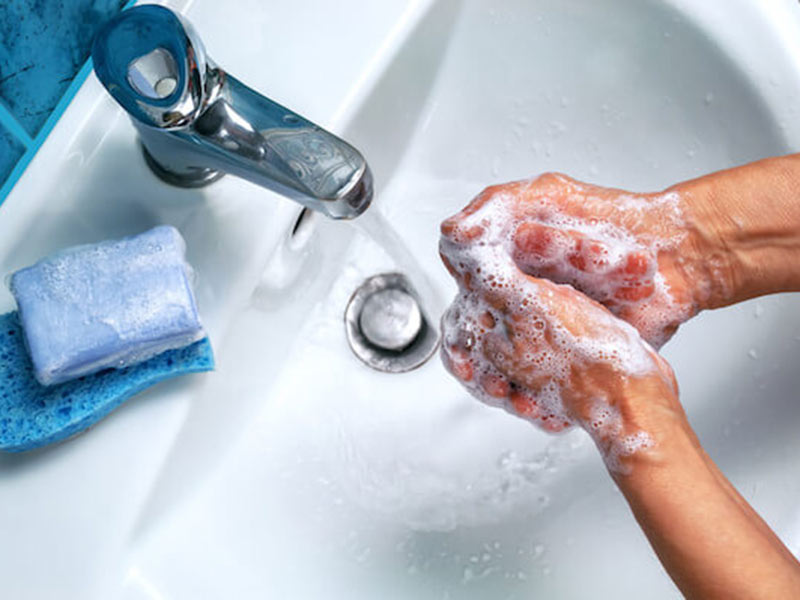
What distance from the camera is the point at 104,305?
→ 1.38 feet

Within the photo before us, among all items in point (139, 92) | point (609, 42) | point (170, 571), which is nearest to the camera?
point (139, 92)

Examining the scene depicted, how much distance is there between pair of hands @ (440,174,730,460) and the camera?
1.61ft

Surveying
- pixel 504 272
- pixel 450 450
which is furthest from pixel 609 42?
pixel 450 450

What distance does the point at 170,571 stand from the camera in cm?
49

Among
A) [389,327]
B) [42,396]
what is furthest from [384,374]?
[42,396]

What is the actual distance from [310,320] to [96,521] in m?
0.23

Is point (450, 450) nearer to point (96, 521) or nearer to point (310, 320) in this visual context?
point (310, 320)

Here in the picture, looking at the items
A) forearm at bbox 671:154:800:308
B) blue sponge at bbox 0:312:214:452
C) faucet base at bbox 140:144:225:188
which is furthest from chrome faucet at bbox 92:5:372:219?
forearm at bbox 671:154:800:308

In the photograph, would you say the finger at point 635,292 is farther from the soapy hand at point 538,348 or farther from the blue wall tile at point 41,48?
the blue wall tile at point 41,48

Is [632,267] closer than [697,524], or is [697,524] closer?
[697,524]

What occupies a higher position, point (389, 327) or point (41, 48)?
point (41, 48)

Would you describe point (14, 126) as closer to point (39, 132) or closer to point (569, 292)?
point (39, 132)

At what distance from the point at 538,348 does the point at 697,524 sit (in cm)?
14

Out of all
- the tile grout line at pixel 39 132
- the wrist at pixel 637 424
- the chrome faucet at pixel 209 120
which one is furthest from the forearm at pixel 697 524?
the tile grout line at pixel 39 132
